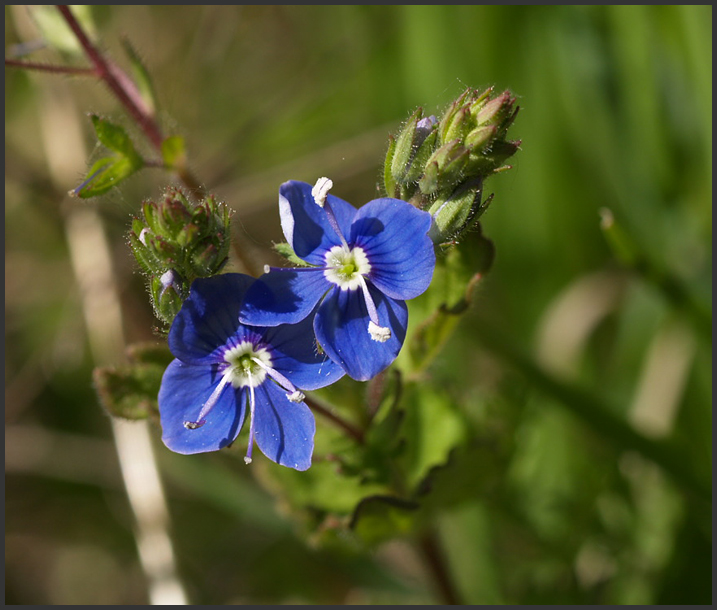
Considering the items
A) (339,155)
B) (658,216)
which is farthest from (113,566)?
(658,216)

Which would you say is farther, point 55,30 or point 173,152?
point 55,30

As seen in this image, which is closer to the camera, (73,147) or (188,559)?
(188,559)

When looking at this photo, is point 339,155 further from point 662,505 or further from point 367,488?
point 662,505

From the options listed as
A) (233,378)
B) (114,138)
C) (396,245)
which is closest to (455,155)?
(396,245)

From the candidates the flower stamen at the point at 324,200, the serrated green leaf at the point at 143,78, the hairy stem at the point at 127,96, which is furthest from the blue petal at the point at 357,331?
the serrated green leaf at the point at 143,78

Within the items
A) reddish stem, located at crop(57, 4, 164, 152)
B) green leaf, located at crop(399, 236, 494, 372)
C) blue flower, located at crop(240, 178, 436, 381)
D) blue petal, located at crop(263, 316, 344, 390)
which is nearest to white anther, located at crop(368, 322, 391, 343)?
blue flower, located at crop(240, 178, 436, 381)

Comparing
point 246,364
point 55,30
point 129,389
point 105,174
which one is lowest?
point 129,389

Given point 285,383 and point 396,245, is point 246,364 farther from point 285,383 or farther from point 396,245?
point 396,245

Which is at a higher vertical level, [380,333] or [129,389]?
[380,333]
